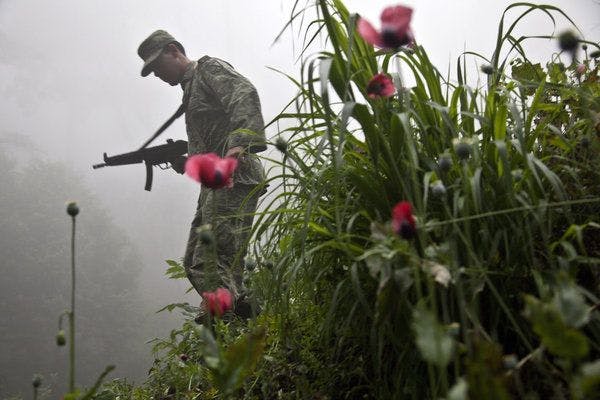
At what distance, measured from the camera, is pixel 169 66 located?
8.55ft

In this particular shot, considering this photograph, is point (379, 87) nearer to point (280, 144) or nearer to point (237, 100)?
point (280, 144)

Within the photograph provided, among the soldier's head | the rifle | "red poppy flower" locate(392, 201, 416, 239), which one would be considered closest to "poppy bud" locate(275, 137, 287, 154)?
"red poppy flower" locate(392, 201, 416, 239)

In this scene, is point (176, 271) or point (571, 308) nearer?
point (571, 308)

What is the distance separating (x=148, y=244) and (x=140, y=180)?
11.5m

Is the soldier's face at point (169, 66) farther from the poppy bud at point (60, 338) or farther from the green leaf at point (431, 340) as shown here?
the green leaf at point (431, 340)

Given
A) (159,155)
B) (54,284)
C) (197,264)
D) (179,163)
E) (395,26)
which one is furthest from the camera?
(54,284)

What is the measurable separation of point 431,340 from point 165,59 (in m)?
2.57

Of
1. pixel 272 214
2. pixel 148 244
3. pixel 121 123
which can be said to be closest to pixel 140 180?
pixel 148 244

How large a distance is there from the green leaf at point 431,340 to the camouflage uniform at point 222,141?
4.82 feet

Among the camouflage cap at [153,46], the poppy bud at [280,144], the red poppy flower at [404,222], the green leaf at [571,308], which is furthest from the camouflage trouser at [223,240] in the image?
the green leaf at [571,308]

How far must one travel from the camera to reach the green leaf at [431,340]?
0.36 meters

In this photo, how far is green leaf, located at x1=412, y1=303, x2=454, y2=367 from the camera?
0.36 m

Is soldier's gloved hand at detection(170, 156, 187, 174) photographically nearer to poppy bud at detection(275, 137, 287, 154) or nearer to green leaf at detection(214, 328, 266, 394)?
poppy bud at detection(275, 137, 287, 154)

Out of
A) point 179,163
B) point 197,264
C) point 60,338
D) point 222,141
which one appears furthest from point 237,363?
point 179,163
